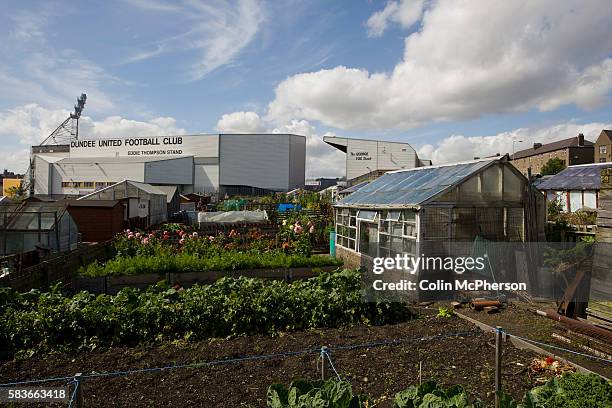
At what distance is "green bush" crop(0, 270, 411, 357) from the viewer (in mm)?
6277

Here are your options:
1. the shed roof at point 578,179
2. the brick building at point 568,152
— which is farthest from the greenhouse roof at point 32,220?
the brick building at point 568,152

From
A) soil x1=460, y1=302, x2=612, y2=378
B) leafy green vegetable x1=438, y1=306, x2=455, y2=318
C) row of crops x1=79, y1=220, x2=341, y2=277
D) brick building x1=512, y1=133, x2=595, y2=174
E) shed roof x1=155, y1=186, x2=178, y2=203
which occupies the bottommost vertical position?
soil x1=460, y1=302, x2=612, y2=378

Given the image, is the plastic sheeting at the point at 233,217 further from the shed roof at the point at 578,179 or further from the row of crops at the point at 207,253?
the shed roof at the point at 578,179

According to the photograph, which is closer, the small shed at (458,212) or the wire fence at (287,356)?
the wire fence at (287,356)

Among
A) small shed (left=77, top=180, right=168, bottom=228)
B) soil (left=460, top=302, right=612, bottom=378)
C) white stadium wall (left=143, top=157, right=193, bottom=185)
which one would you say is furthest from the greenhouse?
white stadium wall (left=143, top=157, right=193, bottom=185)

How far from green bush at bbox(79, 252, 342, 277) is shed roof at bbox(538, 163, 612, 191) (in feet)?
56.5

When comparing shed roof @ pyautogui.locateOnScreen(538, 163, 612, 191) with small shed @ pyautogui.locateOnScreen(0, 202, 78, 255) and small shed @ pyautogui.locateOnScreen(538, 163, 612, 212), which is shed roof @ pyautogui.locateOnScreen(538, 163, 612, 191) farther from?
small shed @ pyautogui.locateOnScreen(0, 202, 78, 255)

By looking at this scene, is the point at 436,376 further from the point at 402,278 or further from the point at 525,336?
the point at 402,278

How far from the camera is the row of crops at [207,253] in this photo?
1118 cm

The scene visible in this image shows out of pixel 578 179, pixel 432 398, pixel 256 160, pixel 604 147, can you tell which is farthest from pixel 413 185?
pixel 604 147

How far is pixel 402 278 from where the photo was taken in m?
11.1

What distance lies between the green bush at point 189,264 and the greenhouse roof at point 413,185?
3092 millimetres

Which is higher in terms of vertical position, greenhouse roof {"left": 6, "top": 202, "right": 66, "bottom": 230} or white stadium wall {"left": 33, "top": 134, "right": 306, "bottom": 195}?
white stadium wall {"left": 33, "top": 134, "right": 306, "bottom": 195}

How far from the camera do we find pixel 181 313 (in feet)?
22.2
